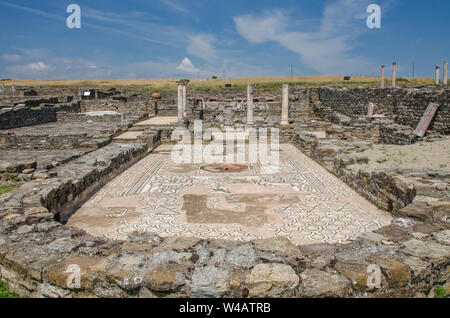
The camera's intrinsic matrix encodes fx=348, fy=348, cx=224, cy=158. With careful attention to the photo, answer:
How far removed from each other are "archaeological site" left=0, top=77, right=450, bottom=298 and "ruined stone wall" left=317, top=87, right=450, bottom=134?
94 millimetres

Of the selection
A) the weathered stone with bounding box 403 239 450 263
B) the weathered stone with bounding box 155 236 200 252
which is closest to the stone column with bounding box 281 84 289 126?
the weathered stone with bounding box 403 239 450 263

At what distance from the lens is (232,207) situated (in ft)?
21.0

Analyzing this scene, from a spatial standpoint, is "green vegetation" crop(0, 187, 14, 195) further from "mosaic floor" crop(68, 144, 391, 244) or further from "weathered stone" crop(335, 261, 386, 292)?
"weathered stone" crop(335, 261, 386, 292)

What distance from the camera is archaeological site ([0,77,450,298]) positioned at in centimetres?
290

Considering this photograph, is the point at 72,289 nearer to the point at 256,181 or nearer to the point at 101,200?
the point at 101,200

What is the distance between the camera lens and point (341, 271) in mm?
2945

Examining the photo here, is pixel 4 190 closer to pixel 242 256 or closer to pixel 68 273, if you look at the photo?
pixel 68 273

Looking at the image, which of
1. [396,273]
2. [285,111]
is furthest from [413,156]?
[285,111]

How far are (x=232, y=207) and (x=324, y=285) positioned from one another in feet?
12.1

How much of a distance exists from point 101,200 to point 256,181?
11.5 feet

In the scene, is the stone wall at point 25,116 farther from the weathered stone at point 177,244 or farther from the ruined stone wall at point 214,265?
the weathered stone at point 177,244

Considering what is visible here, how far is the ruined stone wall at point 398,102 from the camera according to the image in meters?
12.0
